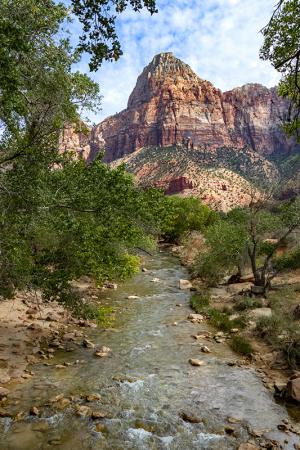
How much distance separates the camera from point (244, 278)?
28.2m

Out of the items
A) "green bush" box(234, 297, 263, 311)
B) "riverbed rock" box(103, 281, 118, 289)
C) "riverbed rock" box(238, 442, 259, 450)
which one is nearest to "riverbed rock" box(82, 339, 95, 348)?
"riverbed rock" box(238, 442, 259, 450)

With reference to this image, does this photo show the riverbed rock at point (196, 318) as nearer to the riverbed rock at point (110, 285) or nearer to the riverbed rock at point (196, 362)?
the riverbed rock at point (196, 362)

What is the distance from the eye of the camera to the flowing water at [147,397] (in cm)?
999

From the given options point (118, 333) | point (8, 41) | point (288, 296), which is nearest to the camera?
point (8, 41)

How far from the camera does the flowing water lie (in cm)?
999

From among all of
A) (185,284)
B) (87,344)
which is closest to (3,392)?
(87,344)

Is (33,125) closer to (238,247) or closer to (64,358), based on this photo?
(64,358)

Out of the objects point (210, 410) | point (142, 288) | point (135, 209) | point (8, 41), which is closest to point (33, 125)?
point (135, 209)

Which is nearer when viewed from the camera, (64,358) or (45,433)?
(45,433)

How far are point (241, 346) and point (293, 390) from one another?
4.84 m

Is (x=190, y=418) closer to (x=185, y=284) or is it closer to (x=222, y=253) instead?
(x=222, y=253)

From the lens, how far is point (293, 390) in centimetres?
1209

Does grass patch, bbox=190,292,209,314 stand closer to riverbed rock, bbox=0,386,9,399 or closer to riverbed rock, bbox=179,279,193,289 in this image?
riverbed rock, bbox=179,279,193,289

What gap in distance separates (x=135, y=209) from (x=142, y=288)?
18169 millimetres
